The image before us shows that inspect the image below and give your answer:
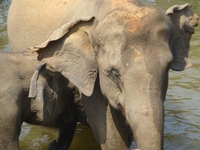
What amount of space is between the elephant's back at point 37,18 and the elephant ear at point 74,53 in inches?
15.3

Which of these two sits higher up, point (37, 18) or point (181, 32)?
point (181, 32)

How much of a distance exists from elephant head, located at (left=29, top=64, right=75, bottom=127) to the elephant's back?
0.50 m

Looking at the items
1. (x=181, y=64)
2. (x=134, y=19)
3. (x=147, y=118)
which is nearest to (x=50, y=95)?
(x=181, y=64)

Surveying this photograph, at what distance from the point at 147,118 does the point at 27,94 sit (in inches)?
56.6

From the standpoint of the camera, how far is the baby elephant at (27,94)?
4.80 meters

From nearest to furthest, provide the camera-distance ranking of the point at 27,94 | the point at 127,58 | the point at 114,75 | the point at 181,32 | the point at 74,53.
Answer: the point at 127,58 < the point at 114,75 < the point at 74,53 < the point at 181,32 < the point at 27,94

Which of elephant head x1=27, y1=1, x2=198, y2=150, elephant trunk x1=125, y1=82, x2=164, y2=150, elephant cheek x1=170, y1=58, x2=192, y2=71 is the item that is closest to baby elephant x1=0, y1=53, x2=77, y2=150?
elephant head x1=27, y1=1, x2=198, y2=150

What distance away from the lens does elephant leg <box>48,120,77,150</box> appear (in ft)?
18.7

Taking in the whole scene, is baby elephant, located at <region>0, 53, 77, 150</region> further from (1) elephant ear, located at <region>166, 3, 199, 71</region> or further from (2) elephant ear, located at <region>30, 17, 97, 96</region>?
(1) elephant ear, located at <region>166, 3, 199, 71</region>

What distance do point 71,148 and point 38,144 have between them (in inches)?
12.6

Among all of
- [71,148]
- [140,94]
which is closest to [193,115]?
[71,148]

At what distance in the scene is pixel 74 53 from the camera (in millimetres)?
4504

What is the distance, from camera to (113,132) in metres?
4.85

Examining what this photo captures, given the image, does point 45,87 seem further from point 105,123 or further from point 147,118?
point 147,118
